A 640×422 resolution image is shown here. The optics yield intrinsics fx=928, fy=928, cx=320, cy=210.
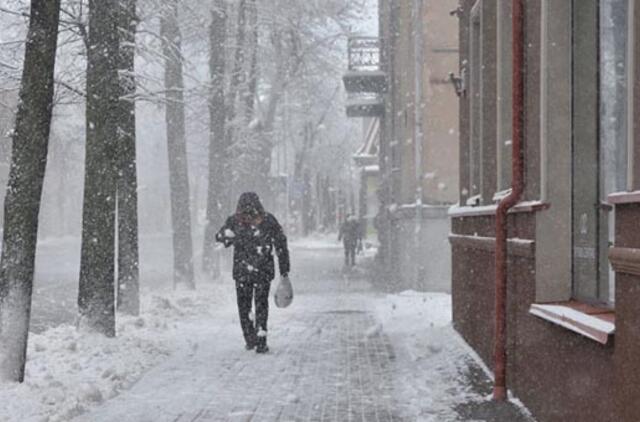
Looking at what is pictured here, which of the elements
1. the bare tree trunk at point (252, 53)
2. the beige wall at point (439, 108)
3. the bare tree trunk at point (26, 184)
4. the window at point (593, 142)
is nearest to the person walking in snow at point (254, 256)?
the bare tree trunk at point (26, 184)

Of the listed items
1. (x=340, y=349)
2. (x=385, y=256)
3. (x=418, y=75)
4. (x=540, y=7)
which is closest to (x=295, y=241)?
(x=385, y=256)

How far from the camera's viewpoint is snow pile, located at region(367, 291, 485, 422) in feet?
23.6

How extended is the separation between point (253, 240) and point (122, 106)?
3077 mm

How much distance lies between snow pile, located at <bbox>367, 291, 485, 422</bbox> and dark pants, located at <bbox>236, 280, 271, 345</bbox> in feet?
4.94

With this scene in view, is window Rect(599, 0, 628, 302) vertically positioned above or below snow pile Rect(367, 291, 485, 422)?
above

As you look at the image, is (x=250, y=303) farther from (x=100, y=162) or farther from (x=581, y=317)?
(x=581, y=317)

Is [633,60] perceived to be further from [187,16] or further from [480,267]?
[187,16]

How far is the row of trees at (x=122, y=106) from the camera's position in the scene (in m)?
7.38

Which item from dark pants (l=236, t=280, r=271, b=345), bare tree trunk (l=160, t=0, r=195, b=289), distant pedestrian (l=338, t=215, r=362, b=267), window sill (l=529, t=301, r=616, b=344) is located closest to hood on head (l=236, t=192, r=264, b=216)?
dark pants (l=236, t=280, r=271, b=345)

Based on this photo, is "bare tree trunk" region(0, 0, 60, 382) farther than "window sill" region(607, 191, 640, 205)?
Answer: Yes

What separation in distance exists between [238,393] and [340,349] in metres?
3.01

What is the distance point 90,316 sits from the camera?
10039 millimetres

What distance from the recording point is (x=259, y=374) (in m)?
8.58

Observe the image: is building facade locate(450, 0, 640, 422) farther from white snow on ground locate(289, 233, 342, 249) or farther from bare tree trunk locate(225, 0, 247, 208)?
white snow on ground locate(289, 233, 342, 249)
